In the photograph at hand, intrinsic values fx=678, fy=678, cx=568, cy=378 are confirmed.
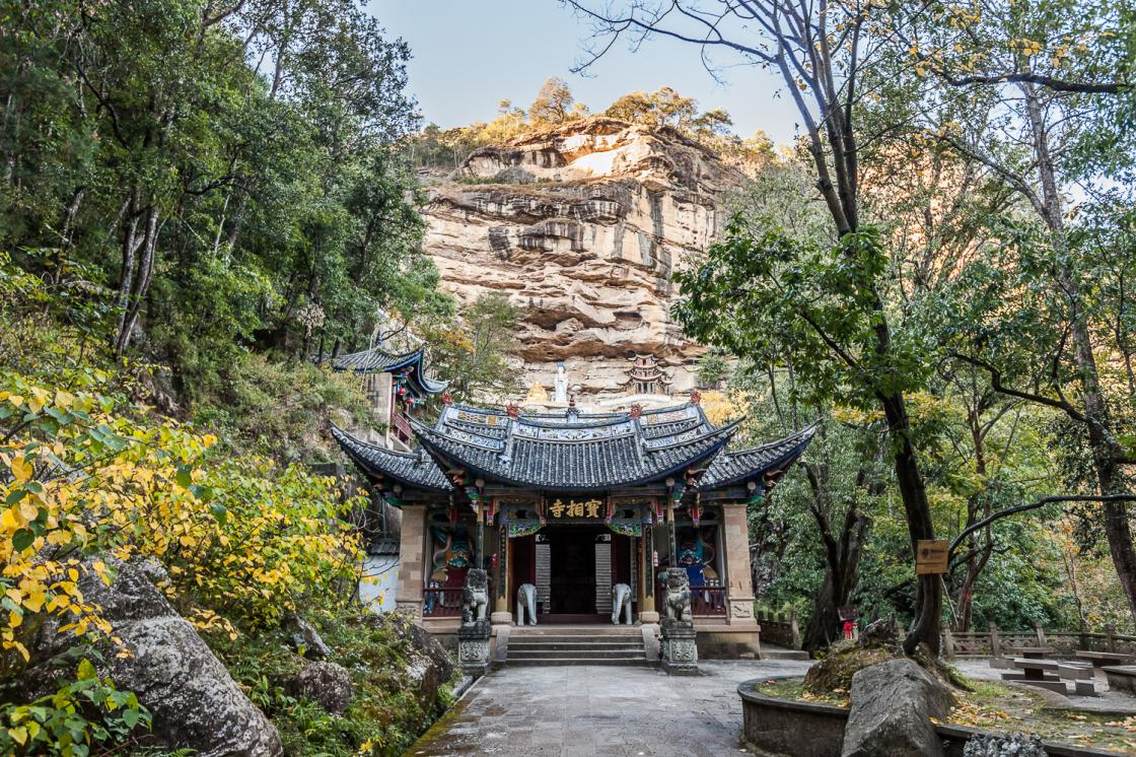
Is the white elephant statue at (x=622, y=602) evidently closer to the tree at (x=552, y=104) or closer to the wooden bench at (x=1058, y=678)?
A: the wooden bench at (x=1058, y=678)

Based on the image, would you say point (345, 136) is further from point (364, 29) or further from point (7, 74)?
point (7, 74)

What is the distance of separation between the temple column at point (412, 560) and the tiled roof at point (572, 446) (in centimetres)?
186

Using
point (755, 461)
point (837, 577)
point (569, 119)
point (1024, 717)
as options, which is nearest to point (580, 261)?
point (569, 119)

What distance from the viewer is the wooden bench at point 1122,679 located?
7887mm

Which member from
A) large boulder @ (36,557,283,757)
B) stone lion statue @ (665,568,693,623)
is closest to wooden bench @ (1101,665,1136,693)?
stone lion statue @ (665,568,693,623)

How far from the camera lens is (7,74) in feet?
31.0

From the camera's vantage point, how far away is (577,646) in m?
12.0

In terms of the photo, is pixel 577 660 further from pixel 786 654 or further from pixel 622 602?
pixel 786 654

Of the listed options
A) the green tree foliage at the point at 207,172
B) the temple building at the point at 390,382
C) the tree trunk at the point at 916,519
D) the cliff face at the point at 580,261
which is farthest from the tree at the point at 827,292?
the cliff face at the point at 580,261

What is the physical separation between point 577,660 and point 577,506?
2.82 m

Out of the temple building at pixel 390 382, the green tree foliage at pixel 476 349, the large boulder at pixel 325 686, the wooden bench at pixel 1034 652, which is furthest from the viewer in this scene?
the green tree foliage at pixel 476 349

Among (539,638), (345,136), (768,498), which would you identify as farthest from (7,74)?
(768,498)

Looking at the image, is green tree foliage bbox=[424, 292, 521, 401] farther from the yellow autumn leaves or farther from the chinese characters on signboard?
the yellow autumn leaves

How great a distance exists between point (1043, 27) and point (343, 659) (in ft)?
29.7
